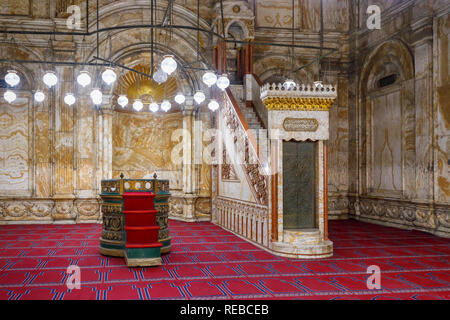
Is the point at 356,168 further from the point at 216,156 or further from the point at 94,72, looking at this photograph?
the point at 94,72

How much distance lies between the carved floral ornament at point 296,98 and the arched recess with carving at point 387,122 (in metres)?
3.46

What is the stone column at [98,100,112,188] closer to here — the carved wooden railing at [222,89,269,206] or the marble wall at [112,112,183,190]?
the marble wall at [112,112,183,190]

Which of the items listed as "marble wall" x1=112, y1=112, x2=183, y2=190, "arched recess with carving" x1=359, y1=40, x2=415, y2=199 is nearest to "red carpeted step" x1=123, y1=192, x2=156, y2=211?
"marble wall" x1=112, y1=112, x2=183, y2=190

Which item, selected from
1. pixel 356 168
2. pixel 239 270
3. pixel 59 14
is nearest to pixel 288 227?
pixel 239 270

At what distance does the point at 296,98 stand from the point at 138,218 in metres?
2.77

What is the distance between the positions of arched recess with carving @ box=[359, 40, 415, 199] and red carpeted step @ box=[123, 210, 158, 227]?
5747 millimetres

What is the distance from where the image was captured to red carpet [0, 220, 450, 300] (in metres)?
4.34

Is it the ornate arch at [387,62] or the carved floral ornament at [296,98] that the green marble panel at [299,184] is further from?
the ornate arch at [387,62]

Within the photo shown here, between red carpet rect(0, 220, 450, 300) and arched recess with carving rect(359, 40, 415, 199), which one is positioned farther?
arched recess with carving rect(359, 40, 415, 199)

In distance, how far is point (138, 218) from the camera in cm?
576

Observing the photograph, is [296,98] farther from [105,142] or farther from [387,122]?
[105,142]

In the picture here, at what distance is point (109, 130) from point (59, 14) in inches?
110

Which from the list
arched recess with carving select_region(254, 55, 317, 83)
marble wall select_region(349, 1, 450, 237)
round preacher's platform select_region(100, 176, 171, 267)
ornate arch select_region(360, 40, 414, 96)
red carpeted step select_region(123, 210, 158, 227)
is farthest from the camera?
arched recess with carving select_region(254, 55, 317, 83)

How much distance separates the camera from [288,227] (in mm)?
6535
